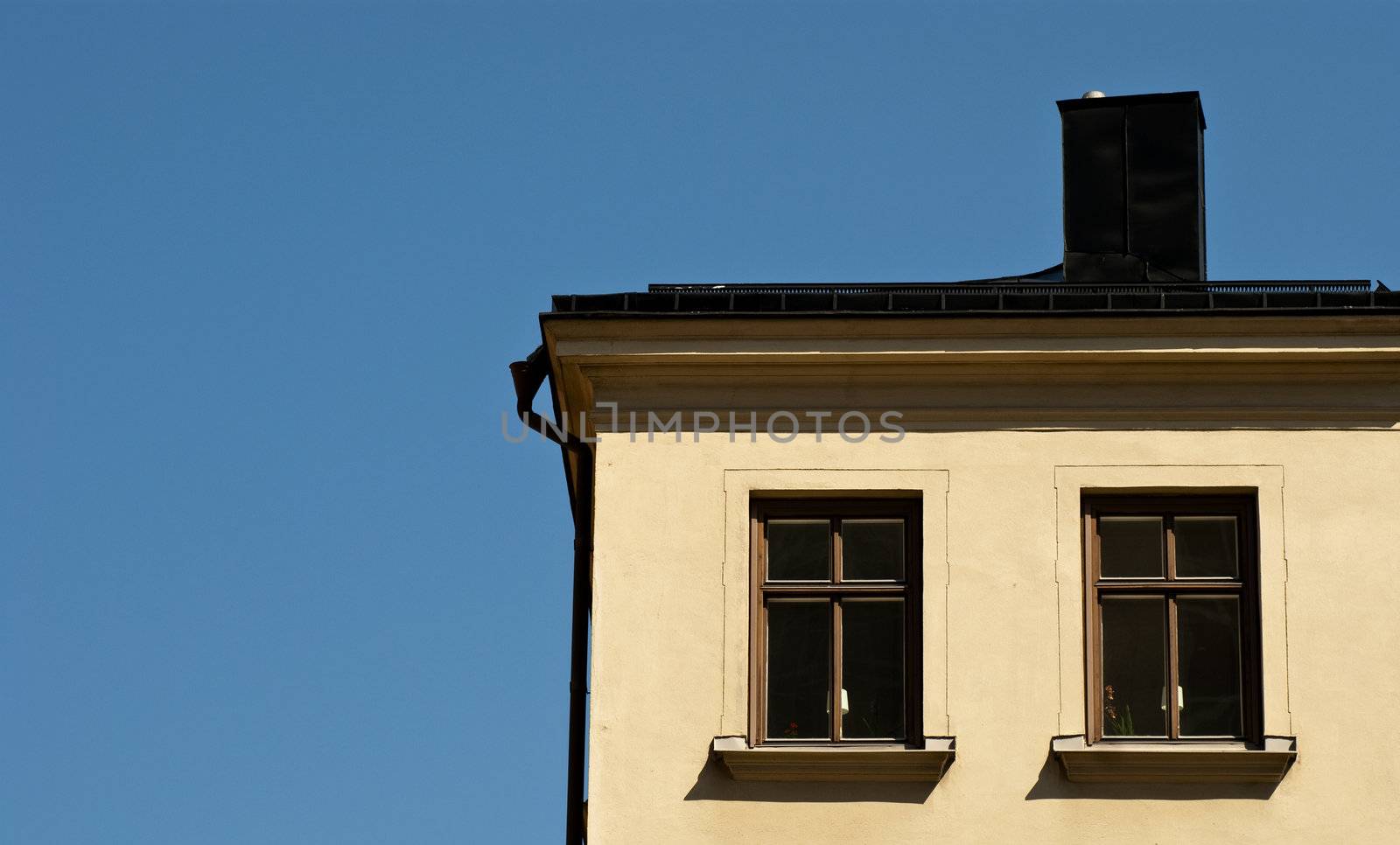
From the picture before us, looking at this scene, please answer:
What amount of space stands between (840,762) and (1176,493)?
10.7ft

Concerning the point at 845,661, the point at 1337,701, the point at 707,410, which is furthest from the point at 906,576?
the point at 1337,701

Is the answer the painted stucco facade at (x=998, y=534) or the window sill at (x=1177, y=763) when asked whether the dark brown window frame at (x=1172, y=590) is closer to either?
the painted stucco facade at (x=998, y=534)

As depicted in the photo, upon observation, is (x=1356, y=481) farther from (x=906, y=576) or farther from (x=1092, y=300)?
(x=906, y=576)

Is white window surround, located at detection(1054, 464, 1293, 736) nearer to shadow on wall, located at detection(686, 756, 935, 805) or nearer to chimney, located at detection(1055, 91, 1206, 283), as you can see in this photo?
shadow on wall, located at detection(686, 756, 935, 805)

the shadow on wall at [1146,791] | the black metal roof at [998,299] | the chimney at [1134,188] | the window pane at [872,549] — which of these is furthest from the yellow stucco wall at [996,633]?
the chimney at [1134,188]

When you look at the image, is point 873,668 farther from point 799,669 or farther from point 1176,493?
point 1176,493

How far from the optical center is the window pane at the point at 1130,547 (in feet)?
54.7

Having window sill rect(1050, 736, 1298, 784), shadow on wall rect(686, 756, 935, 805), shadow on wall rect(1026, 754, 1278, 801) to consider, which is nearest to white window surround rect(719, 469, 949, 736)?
shadow on wall rect(686, 756, 935, 805)

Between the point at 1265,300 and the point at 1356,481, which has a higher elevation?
the point at 1265,300

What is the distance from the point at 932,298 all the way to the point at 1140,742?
3.67 m

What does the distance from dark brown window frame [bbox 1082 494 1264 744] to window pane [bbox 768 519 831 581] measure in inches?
75.9

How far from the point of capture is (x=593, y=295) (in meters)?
17.3

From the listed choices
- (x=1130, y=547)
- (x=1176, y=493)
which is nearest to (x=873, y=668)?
(x=1130, y=547)

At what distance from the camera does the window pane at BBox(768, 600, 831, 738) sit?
1642 centimetres
